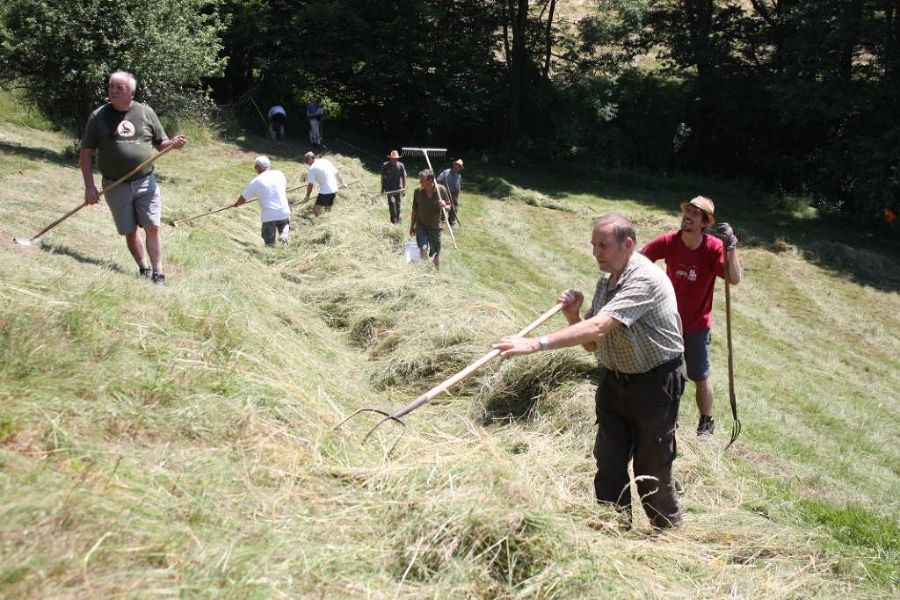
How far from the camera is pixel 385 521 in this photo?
341 cm

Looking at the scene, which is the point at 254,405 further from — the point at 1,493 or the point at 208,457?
the point at 1,493

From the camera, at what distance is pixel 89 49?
42.2 ft

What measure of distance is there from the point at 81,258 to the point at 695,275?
4.77 metres

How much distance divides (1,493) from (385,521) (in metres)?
1.46

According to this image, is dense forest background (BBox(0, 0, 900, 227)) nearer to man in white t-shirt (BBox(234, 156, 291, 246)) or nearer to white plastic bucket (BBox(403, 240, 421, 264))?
man in white t-shirt (BBox(234, 156, 291, 246))

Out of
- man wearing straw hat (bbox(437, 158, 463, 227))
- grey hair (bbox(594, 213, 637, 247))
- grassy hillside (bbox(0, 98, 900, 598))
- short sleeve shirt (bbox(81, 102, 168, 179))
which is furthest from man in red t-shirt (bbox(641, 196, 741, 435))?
man wearing straw hat (bbox(437, 158, 463, 227))

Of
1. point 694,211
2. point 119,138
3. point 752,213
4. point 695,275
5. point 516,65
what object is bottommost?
point 752,213

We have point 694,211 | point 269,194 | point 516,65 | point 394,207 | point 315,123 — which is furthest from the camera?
point 516,65

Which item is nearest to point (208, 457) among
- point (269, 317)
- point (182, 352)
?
point (182, 352)

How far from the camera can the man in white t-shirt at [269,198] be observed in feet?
32.0

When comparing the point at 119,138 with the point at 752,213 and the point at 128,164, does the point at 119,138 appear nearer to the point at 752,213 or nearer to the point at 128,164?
the point at 128,164

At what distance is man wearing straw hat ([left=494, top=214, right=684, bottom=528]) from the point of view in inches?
147

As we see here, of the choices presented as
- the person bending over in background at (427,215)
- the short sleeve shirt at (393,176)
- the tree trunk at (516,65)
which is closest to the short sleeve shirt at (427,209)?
the person bending over in background at (427,215)

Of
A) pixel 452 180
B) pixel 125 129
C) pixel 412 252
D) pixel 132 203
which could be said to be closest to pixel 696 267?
pixel 132 203
